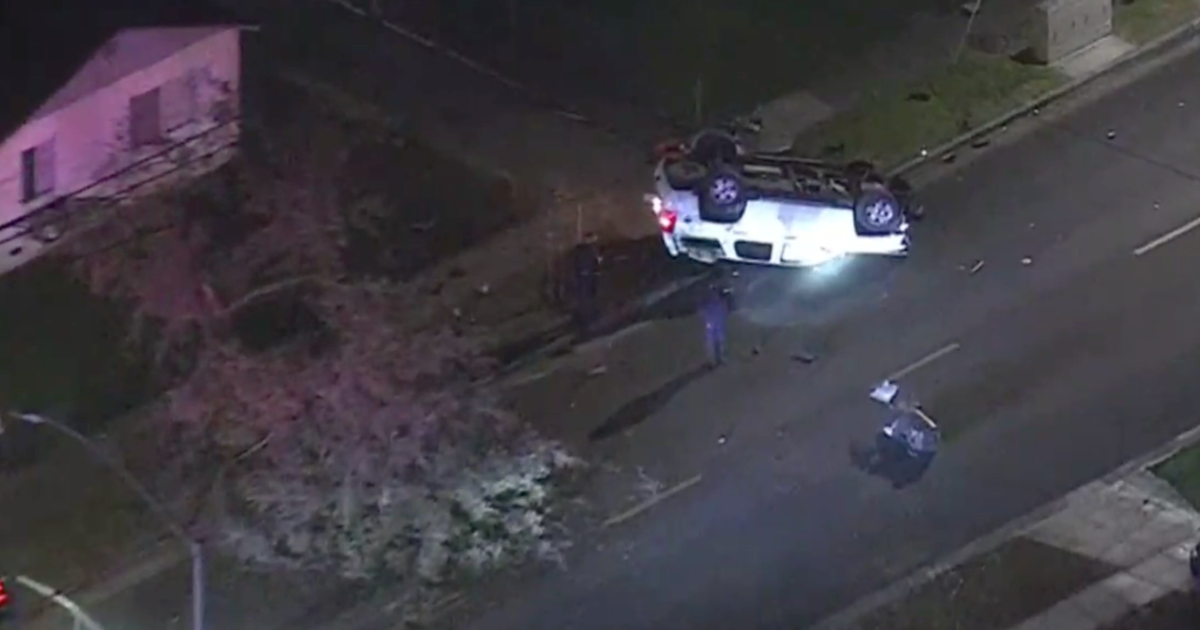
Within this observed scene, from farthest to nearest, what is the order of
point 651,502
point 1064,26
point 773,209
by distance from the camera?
point 1064,26, point 773,209, point 651,502

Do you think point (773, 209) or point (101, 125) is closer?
point (773, 209)

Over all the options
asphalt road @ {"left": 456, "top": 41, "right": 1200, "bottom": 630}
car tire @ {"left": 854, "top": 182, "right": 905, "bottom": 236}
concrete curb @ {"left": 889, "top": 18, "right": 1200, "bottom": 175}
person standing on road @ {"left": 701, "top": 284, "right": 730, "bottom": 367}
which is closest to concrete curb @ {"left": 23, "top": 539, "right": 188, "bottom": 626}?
asphalt road @ {"left": 456, "top": 41, "right": 1200, "bottom": 630}

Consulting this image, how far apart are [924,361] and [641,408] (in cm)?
474

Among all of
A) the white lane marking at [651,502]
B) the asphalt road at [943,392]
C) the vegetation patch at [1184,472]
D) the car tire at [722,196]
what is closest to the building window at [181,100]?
the car tire at [722,196]

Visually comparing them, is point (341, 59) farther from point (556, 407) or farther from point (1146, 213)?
point (1146, 213)

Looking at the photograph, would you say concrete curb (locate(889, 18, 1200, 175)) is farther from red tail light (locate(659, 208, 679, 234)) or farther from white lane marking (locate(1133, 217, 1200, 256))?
red tail light (locate(659, 208, 679, 234))

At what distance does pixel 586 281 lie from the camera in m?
45.0

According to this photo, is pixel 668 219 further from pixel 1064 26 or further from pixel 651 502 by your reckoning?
pixel 1064 26

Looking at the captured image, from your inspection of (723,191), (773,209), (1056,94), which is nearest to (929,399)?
(773,209)

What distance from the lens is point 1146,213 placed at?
153ft

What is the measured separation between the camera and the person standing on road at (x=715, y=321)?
144 ft

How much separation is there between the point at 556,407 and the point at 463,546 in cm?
361

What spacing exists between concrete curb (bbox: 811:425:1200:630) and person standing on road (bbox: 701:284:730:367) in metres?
5.67

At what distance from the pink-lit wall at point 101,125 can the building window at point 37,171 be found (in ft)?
0.23
